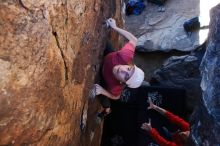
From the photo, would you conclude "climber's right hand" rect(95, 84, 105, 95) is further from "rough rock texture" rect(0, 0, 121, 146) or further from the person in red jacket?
the person in red jacket

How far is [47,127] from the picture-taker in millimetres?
2826

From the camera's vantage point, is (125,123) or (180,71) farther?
(180,71)

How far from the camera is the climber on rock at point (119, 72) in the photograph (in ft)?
11.5

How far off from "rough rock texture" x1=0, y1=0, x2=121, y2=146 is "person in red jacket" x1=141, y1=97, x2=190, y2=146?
4.31ft

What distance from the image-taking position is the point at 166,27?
707 cm

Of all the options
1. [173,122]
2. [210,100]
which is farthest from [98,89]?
[173,122]

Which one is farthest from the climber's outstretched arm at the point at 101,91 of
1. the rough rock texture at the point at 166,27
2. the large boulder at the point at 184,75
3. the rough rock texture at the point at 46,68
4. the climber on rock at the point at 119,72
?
the rough rock texture at the point at 166,27

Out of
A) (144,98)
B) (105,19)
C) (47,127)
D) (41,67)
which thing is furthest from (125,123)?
(41,67)

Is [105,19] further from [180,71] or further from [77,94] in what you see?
[180,71]

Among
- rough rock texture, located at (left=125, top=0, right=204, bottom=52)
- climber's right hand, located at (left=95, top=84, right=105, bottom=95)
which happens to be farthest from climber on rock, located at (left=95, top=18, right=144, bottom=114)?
rough rock texture, located at (left=125, top=0, right=204, bottom=52)

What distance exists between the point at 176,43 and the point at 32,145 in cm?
455

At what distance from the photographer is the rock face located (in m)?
3.38

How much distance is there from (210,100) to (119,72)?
0.95 m

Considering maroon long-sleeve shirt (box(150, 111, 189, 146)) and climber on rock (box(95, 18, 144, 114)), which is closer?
climber on rock (box(95, 18, 144, 114))
